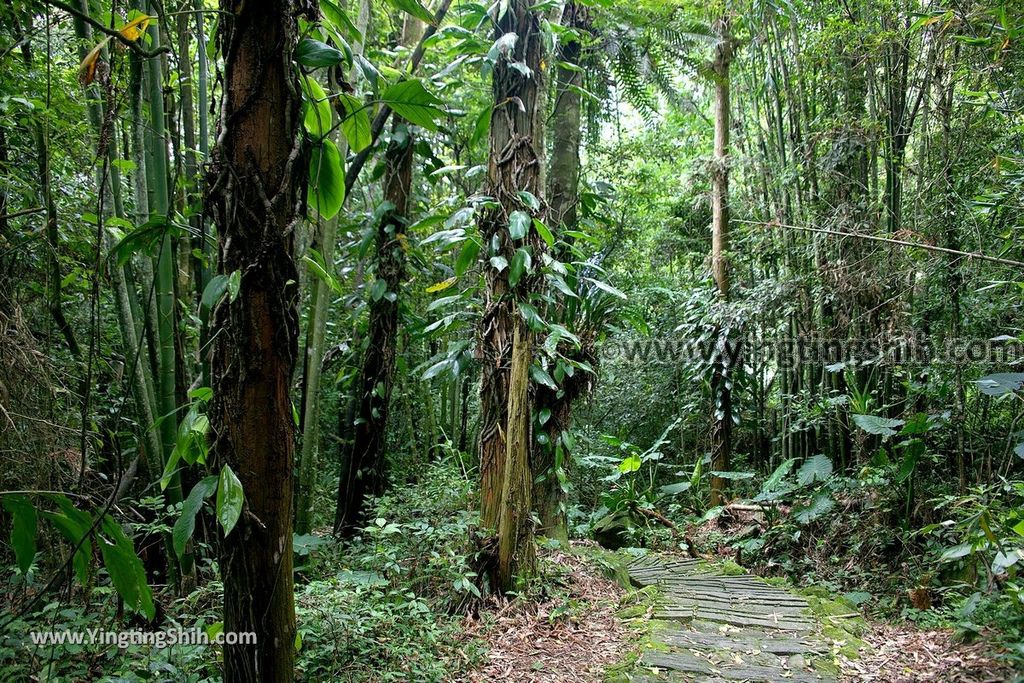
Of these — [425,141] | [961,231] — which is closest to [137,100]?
[425,141]

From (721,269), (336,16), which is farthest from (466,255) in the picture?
(721,269)

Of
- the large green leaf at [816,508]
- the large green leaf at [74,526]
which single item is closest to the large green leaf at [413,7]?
the large green leaf at [74,526]

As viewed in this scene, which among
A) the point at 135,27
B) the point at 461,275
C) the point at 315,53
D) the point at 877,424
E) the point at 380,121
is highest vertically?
the point at 380,121

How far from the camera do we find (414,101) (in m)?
1.56

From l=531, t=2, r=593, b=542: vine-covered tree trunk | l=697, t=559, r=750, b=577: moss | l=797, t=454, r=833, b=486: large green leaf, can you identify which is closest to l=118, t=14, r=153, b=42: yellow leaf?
l=531, t=2, r=593, b=542: vine-covered tree trunk

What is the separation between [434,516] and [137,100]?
2.61m

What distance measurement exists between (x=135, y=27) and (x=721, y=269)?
6.74 m

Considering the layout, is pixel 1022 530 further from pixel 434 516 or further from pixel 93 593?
pixel 93 593

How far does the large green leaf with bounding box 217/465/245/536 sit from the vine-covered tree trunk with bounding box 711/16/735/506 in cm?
649

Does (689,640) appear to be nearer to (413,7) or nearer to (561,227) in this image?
(561,227)

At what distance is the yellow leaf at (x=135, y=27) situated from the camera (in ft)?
4.26

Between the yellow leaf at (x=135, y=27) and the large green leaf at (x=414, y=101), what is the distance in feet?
1.74

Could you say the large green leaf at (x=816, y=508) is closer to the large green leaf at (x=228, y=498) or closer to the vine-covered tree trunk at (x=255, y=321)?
the vine-covered tree trunk at (x=255, y=321)

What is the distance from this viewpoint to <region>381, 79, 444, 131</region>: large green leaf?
60.4 inches
